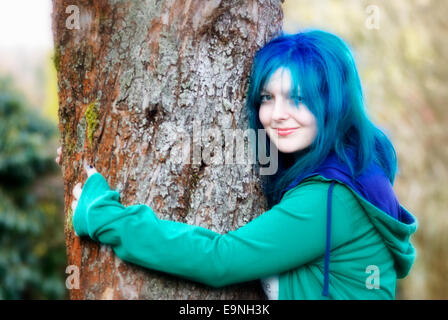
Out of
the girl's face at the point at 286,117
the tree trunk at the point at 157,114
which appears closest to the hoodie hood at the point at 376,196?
the girl's face at the point at 286,117

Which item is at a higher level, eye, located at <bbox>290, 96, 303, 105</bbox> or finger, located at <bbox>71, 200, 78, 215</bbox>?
eye, located at <bbox>290, 96, 303, 105</bbox>

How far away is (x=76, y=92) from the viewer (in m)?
1.77

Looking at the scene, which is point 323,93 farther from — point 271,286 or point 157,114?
point 271,286

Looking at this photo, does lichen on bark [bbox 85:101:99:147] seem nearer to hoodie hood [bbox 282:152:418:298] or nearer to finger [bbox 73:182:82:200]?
finger [bbox 73:182:82:200]

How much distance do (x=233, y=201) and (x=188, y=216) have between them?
0.18 m

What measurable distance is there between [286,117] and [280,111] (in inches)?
1.2

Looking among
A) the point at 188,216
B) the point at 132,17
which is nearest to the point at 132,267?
the point at 188,216

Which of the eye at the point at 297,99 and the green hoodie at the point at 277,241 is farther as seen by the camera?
the eye at the point at 297,99

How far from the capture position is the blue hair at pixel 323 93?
1.66m

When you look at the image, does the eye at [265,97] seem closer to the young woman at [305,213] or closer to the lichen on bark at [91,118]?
the young woman at [305,213]

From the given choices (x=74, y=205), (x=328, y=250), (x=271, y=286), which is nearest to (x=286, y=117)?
(x=328, y=250)

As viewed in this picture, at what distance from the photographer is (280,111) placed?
1.69 m

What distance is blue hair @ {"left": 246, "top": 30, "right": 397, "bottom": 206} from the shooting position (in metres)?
1.66

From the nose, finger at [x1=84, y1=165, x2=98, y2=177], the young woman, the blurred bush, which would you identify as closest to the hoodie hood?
the young woman
